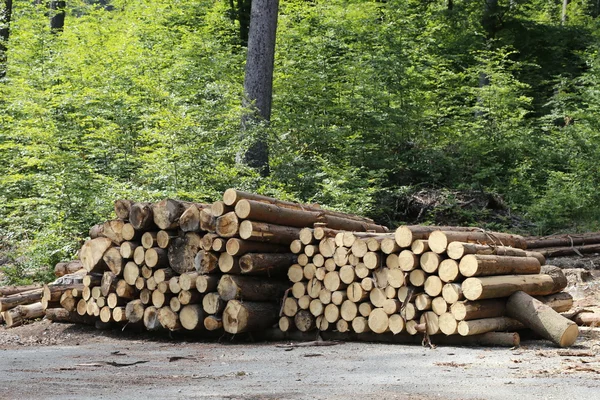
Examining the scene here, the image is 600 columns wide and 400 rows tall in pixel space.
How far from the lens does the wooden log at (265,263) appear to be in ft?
27.6

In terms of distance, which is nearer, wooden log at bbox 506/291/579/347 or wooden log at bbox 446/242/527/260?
wooden log at bbox 506/291/579/347

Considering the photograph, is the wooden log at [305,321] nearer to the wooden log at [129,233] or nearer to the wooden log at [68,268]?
the wooden log at [129,233]

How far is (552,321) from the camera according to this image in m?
7.43

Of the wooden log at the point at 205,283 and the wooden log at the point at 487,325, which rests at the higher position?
the wooden log at the point at 205,283

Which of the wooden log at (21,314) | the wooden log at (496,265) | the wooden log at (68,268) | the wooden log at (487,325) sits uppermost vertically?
the wooden log at (496,265)

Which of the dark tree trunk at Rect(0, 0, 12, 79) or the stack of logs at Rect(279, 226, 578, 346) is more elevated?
the dark tree trunk at Rect(0, 0, 12, 79)

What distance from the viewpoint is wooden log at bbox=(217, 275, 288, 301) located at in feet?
27.6

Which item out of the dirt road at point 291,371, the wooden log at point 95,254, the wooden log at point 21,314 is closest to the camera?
the dirt road at point 291,371

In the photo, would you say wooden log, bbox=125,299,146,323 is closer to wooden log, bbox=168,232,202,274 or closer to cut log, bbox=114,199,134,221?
wooden log, bbox=168,232,202,274

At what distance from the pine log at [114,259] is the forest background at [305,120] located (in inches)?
104

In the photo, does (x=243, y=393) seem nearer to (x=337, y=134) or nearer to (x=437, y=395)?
(x=437, y=395)

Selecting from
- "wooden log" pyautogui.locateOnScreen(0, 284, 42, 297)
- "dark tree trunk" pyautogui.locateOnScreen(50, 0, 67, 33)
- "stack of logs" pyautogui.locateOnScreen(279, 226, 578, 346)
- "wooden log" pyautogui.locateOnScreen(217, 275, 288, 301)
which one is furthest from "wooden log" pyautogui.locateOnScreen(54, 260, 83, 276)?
"dark tree trunk" pyautogui.locateOnScreen(50, 0, 67, 33)

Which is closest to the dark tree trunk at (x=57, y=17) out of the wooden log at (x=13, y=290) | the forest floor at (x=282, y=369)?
the wooden log at (x=13, y=290)

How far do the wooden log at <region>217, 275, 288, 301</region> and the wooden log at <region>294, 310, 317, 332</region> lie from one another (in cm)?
28
